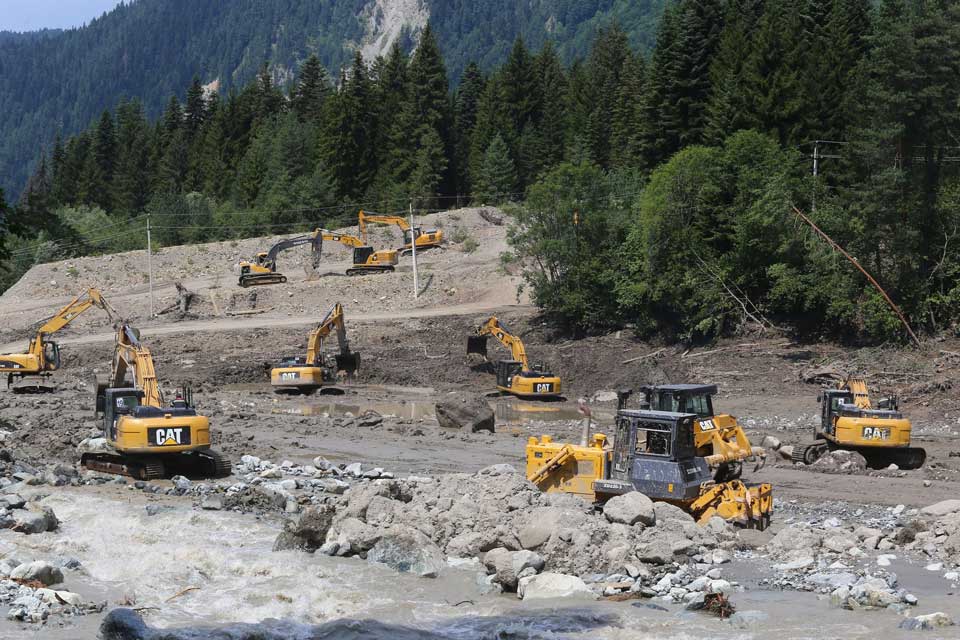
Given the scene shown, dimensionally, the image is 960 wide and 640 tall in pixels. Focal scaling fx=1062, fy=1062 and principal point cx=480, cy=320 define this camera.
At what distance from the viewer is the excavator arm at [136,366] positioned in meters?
22.4

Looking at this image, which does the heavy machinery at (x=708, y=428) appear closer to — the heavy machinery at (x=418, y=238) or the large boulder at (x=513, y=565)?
the large boulder at (x=513, y=565)

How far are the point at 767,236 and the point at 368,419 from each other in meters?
17.9

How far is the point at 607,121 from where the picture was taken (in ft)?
241

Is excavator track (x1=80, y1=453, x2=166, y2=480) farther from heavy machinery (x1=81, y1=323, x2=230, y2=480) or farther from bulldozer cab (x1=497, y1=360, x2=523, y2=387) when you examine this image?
bulldozer cab (x1=497, y1=360, x2=523, y2=387)

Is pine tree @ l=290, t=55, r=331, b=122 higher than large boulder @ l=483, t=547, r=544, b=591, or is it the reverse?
pine tree @ l=290, t=55, r=331, b=122

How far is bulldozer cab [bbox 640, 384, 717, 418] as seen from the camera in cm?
1994

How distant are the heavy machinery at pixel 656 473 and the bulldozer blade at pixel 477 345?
23.4m

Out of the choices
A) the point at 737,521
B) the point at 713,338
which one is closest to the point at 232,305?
the point at 713,338

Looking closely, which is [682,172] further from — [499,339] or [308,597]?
[308,597]

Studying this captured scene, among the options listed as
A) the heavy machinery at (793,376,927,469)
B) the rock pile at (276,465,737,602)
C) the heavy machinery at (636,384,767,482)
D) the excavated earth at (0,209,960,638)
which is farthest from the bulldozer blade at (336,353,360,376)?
the rock pile at (276,465,737,602)

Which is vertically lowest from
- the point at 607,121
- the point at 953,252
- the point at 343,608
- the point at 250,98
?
the point at 343,608

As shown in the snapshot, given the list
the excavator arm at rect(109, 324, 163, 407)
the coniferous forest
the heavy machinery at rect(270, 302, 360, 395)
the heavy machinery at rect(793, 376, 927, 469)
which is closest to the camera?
the excavator arm at rect(109, 324, 163, 407)

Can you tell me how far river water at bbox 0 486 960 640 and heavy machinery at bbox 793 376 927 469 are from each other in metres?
8.99

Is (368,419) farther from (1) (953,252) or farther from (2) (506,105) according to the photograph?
(2) (506,105)
